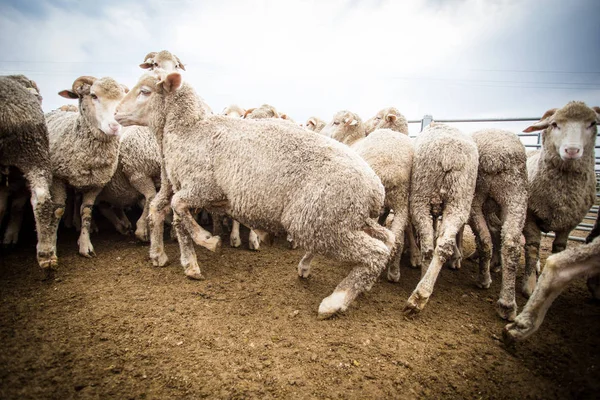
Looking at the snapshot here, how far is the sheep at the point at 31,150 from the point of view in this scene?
103 inches

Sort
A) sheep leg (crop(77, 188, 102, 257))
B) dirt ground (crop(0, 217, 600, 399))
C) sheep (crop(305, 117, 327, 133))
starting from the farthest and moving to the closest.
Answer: sheep (crop(305, 117, 327, 133))
sheep leg (crop(77, 188, 102, 257))
dirt ground (crop(0, 217, 600, 399))

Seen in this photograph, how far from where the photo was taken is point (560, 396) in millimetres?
1663

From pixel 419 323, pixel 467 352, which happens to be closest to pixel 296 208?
pixel 419 323

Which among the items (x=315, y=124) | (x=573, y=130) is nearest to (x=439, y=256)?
(x=573, y=130)

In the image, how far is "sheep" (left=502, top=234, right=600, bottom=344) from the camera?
1.73 meters

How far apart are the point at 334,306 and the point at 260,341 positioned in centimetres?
65

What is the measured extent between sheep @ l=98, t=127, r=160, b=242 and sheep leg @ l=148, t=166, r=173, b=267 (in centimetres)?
79

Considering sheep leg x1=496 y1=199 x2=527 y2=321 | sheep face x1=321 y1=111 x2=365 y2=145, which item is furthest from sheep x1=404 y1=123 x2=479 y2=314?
sheep face x1=321 y1=111 x2=365 y2=145

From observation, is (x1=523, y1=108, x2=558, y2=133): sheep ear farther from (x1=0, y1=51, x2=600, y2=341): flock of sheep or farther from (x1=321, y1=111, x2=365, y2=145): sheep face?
(x1=321, y1=111, x2=365, y2=145): sheep face

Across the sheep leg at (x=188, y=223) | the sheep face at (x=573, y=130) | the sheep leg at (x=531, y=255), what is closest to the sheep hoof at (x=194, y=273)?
the sheep leg at (x=188, y=223)

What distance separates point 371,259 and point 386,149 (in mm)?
1349

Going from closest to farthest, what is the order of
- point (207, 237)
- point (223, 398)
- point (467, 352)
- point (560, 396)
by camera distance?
point (223, 398) → point (560, 396) → point (467, 352) → point (207, 237)

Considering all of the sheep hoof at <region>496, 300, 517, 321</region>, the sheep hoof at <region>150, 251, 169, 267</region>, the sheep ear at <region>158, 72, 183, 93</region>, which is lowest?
the sheep hoof at <region>496, 300, 517, 321</region>

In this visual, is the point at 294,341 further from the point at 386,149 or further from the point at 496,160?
the point at 496,160
